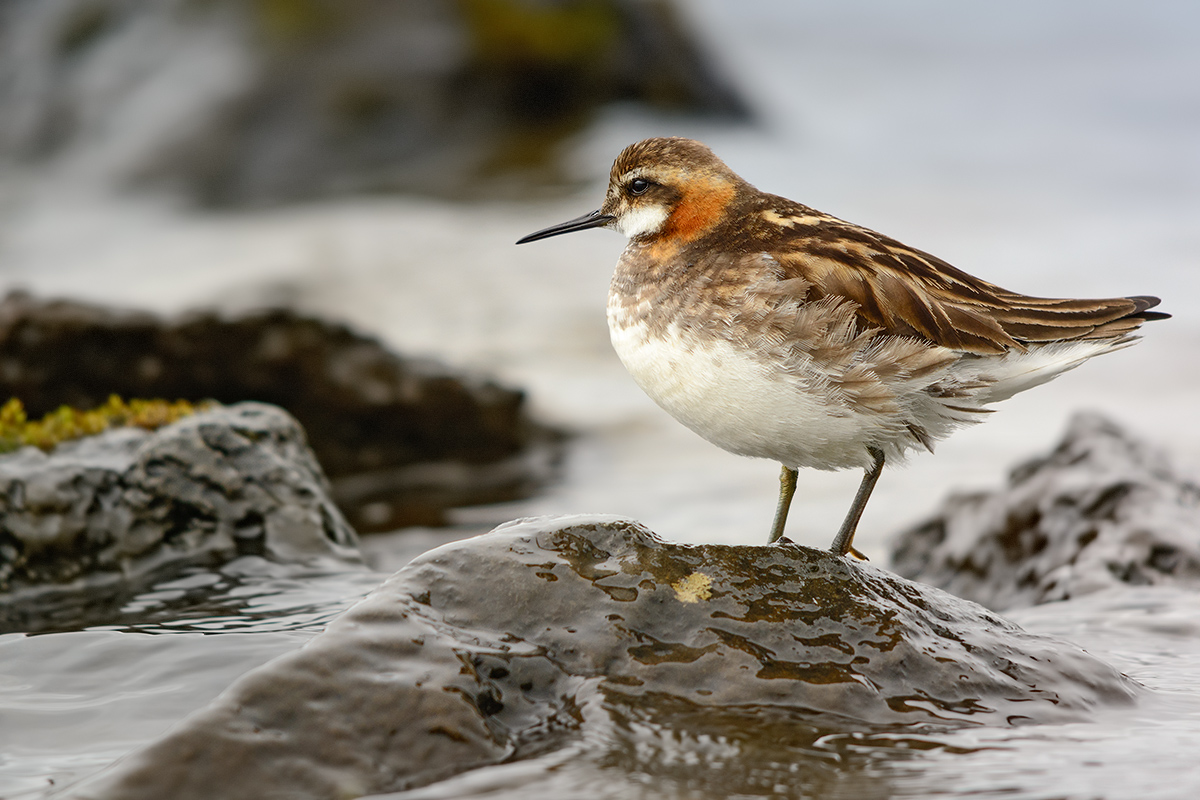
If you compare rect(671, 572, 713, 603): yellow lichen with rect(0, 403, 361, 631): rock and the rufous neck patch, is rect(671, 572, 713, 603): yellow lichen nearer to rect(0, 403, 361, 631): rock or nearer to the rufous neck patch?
the rufous neck patch

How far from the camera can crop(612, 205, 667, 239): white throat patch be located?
18.9 ft

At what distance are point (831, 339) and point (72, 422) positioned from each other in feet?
13.8

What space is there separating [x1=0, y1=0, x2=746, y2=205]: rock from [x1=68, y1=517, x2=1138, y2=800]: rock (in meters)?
14.1

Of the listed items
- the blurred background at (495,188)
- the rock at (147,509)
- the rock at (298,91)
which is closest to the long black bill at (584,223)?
the rock at (147,509)

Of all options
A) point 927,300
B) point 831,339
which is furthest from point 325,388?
point 927,300

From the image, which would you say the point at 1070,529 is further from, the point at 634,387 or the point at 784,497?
the point at 634,387

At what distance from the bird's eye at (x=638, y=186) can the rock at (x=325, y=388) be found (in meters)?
3.79

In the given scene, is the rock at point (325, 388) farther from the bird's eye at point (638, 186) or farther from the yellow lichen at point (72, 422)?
the bird's eye at point (638, 186)

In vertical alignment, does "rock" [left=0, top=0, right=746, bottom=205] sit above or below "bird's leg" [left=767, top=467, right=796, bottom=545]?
above

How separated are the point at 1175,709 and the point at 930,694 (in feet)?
3.39

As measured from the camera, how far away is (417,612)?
13.2 feet

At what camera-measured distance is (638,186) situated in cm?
587

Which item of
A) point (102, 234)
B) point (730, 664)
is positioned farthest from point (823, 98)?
point (730, 664)

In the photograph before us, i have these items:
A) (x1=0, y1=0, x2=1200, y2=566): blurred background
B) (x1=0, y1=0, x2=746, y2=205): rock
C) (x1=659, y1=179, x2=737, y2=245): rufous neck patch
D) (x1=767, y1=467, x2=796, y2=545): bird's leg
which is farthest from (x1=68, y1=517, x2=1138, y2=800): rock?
(x1=0, y1=0, x2=746, y2=205): rock
